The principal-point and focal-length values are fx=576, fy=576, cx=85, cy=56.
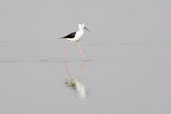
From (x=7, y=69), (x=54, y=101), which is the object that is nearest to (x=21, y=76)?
(x=7, y=69)

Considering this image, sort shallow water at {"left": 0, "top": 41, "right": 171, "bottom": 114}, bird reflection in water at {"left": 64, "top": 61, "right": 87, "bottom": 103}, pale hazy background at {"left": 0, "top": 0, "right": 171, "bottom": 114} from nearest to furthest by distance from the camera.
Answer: shallow water at {"left": 0, "top": 41, "right": 171, "bottom": 114} < pale hazy background at {"left": 0, "top": 0, "right": 171, "bottom": 114} < bird reflection in water at {"left": 64, "top": 61, "right": 87, "bottom": 103}

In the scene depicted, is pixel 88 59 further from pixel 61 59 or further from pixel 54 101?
pixel 54 101

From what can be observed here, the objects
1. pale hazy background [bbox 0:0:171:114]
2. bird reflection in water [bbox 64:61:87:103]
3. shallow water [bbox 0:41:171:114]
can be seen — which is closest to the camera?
shallow water [bbox 0:41:171:114]

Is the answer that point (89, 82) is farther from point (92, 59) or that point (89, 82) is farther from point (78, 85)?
point (92, 59)

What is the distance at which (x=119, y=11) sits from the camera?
956 inches

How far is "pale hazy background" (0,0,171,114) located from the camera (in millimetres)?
7925

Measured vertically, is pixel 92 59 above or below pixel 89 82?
above

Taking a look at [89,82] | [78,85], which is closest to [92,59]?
[89,82]

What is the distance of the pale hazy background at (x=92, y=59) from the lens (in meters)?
7.93

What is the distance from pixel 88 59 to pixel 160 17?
964 centimetres

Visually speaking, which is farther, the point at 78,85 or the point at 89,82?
the point at 89,82

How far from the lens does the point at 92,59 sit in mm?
12695

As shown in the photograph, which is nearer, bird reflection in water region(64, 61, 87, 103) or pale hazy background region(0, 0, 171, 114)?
pale hazy background region(0, 0, 171, 114)

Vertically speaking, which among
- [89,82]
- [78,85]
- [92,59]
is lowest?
[78,85]
